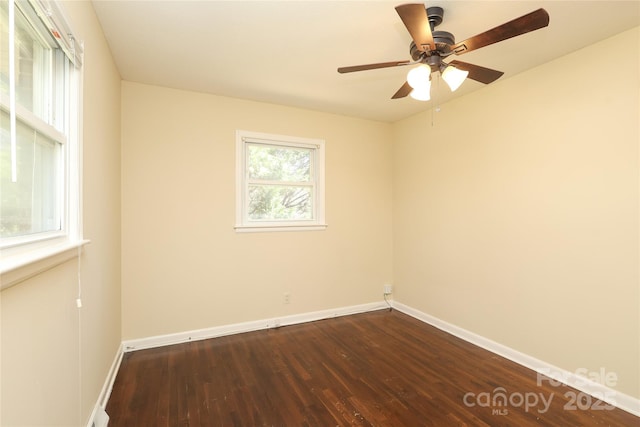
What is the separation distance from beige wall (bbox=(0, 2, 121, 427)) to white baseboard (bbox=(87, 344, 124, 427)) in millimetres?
55

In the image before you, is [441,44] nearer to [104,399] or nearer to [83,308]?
[83,308]

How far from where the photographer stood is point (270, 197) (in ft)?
11.2

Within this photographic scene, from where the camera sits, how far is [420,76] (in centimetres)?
167

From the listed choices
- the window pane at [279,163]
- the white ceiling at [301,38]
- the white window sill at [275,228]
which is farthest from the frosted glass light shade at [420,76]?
the white window sill at [275,228]

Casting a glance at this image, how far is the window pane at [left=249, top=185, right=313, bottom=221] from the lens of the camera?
3338 mm

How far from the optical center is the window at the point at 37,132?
3.12 ft

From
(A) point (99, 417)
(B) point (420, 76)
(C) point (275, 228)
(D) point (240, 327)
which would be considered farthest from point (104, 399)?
(B) point (420, 76)

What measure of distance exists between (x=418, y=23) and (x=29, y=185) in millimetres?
1839

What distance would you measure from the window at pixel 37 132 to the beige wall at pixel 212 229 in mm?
1382

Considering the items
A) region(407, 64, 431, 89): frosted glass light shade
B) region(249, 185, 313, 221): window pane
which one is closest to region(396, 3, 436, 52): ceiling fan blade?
region(407, 64, 431, 89): frosted glass light shade

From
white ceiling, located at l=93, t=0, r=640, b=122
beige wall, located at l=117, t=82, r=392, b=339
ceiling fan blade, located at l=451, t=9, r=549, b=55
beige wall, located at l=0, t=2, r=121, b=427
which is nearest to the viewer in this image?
beige wall, located at l=0, t=2, r=121, b=427

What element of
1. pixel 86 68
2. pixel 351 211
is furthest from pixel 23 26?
pixel 351 211

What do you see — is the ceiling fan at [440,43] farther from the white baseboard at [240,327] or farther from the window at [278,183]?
the white baseboard at [240,327]

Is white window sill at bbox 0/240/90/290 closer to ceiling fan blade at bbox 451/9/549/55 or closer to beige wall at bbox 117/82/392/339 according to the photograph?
beige wall at bbox 117/82/392/339
